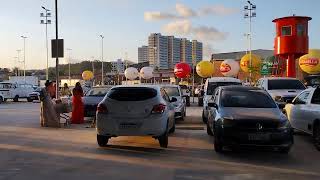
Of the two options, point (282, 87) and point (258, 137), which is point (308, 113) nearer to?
point (258, 137)

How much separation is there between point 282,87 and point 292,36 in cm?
1454

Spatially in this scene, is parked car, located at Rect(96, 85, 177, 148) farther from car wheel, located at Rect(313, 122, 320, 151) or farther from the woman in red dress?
the woman in red dress

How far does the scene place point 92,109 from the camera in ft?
68.9

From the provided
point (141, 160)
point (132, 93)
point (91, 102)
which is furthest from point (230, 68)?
point (141, 160)

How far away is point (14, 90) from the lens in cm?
4444

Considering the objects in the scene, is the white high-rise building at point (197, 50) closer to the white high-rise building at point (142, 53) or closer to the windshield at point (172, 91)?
the white high-rise building at point (142, 53)

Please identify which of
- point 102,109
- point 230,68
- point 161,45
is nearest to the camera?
point 102,109

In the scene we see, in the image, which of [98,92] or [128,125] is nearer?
[128,125]

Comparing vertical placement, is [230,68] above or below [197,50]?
below

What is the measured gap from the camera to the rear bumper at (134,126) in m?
12.5

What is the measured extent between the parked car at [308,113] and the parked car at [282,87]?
16.1 feet

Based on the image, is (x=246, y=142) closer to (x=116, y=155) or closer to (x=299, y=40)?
(x=116, y=155)

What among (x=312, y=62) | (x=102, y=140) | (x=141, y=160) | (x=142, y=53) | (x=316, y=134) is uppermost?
(x=142, y=53)

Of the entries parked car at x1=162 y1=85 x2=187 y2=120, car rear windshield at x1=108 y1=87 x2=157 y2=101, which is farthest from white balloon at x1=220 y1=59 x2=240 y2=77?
car rear windshield at x1=108 y1=87 x2=157 y2=101
